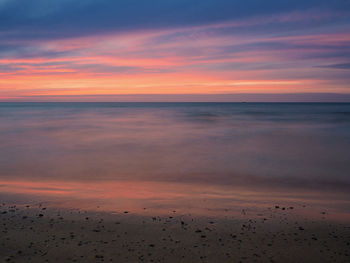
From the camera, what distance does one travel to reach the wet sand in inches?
167

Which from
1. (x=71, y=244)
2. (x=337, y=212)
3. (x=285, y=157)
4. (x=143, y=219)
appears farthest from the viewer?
(x=285, y=157)

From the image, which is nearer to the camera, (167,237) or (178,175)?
(167,237)

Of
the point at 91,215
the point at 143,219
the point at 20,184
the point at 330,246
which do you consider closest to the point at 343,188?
the point at 330,246

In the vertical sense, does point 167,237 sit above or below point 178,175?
above

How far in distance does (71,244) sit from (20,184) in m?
5.28

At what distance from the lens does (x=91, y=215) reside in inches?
230

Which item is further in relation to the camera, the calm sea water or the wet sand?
the calm sea water

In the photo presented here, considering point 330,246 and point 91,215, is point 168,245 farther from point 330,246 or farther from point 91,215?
point 330,246

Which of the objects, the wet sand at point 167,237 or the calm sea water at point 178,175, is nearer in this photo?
the wet sand at point 167,237

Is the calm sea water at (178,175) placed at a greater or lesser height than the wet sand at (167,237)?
lesser

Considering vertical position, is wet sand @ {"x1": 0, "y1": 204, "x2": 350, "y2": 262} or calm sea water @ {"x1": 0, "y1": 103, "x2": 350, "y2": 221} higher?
wet sand @ {"x1": 0, "y1": 204, "x2": 350, "y2": 262}

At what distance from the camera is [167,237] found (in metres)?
4.82

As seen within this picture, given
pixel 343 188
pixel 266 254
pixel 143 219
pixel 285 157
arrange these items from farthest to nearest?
pixel 285 157 → pixel 343 188 → pixel 143 219 → pixel 266 254

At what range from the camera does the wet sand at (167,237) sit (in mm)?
4254
